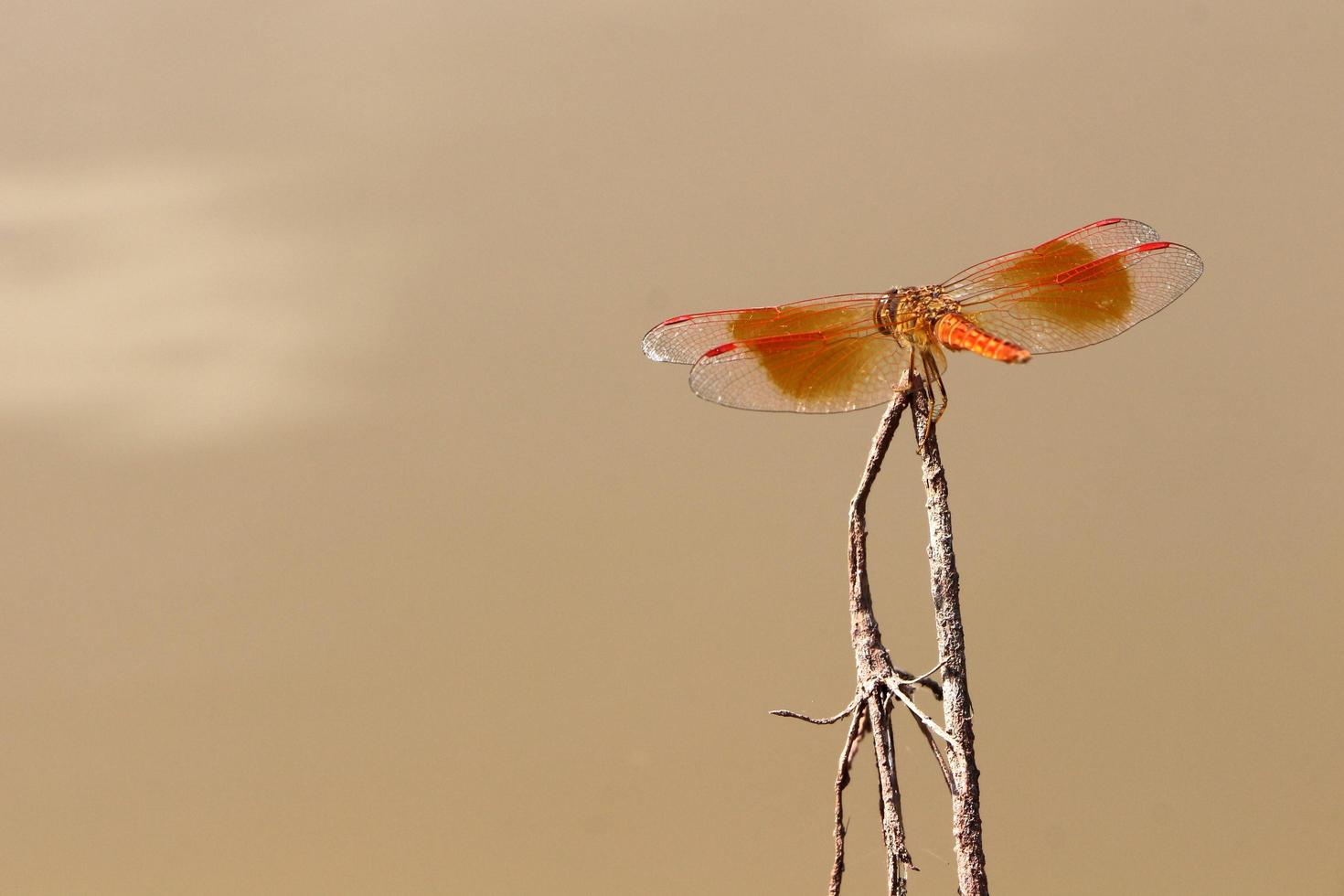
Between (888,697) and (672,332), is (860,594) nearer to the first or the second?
(888,697)

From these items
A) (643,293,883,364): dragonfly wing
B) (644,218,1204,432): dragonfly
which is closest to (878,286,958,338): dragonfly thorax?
(644,218,1204,432): dragonfly

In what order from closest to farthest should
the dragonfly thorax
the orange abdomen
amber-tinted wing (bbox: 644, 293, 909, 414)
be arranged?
1. the orange abdomen
2. the dragonfly thorax
3. amber-tinted wing (bbox: 644, 293, 909, 414)

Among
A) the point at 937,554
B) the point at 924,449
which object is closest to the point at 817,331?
the point at 924,449

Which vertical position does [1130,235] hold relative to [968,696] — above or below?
above

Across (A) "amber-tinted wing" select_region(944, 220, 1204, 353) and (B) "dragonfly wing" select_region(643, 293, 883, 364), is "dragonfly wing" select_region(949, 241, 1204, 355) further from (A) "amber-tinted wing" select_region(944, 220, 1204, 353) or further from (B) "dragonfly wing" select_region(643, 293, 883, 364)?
(B) "dragonfly wing" select_region(643, 293, 883, 364)

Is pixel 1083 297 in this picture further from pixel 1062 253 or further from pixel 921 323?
pixel 921 323

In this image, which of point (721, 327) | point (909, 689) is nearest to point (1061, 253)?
point (721, 327)

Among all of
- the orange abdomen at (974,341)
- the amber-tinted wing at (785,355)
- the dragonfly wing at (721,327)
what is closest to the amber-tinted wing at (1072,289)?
the orange abdomen at (974,341)
